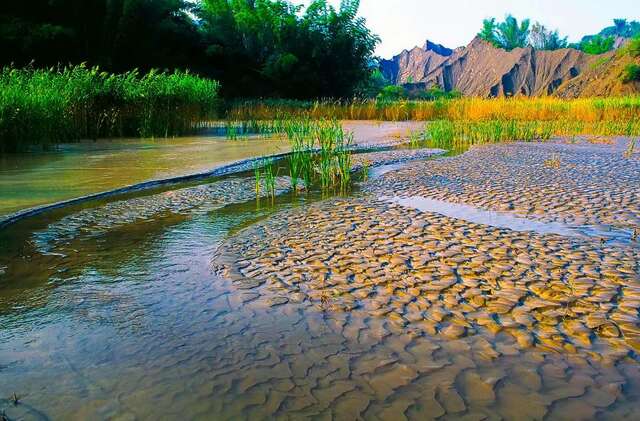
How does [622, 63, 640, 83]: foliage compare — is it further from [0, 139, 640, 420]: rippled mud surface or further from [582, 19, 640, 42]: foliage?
[582, 19, 640, 42]: foliage

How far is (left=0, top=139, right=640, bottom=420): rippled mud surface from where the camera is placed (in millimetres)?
1746

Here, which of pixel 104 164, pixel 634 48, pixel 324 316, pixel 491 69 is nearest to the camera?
pixel 324 316

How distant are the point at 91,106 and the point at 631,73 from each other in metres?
39.2

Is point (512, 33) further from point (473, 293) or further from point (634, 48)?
point (473, 293)

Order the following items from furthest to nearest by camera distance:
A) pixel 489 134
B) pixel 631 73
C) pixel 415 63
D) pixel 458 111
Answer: pixel 415 63 < pixel 631 73 < pixel 458 111 < pixel 489 134

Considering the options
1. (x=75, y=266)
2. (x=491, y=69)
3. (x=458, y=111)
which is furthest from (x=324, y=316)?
(x=491, y=69)

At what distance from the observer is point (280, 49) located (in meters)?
26.6

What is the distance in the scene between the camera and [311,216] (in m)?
4.10

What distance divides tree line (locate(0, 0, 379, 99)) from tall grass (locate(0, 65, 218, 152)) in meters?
10.2

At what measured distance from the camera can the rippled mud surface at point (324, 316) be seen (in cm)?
175

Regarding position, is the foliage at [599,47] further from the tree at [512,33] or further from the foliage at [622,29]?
the foliage at [622,29]

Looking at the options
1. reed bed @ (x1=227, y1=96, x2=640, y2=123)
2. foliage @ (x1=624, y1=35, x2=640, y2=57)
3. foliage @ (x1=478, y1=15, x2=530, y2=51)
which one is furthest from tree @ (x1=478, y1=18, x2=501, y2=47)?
reed bed @ (x1=227, y1=96, x2=640, y2=123)

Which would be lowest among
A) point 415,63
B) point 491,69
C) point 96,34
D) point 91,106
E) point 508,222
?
point 508,222

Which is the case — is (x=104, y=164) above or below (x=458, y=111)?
below
